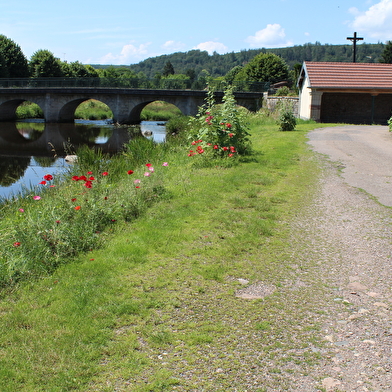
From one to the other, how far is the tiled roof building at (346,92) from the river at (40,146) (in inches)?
404

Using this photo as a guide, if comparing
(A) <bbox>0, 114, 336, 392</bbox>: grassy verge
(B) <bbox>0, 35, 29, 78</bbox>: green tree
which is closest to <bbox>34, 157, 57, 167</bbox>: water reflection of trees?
(A) <bbox>0, 114, 336, 392</bbox>: grassy verge

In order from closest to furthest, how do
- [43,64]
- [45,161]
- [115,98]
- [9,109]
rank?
[45,161] → [115,98] → [9,109] → [43,64]

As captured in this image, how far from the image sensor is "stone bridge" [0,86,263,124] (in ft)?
125

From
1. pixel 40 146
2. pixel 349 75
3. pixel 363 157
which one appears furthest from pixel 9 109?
pixel 363 157

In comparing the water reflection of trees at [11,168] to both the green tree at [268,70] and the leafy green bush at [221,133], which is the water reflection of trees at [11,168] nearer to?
the leafy green bush at [221,133]

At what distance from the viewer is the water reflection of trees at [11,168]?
16.1m

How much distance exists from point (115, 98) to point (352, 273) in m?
39.1

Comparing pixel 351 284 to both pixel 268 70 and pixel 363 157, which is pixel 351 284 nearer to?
pixel 363 157

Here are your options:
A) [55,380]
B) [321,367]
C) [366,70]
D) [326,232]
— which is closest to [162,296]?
[55,380]

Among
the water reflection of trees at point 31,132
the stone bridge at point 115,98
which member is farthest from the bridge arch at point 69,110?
the water reflection of trees at point 31,132

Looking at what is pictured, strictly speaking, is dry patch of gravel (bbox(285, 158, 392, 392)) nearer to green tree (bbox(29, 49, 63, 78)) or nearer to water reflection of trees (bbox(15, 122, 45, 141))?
water reflection of trees (bbox(15, 122, 45, 141))

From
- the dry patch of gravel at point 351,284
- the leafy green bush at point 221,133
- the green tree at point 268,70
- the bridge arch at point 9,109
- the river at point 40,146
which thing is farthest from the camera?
the green tree at point 268,70

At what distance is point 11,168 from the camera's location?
19094 mm

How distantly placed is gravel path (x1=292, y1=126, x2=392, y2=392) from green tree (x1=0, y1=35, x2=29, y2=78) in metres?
57.5
